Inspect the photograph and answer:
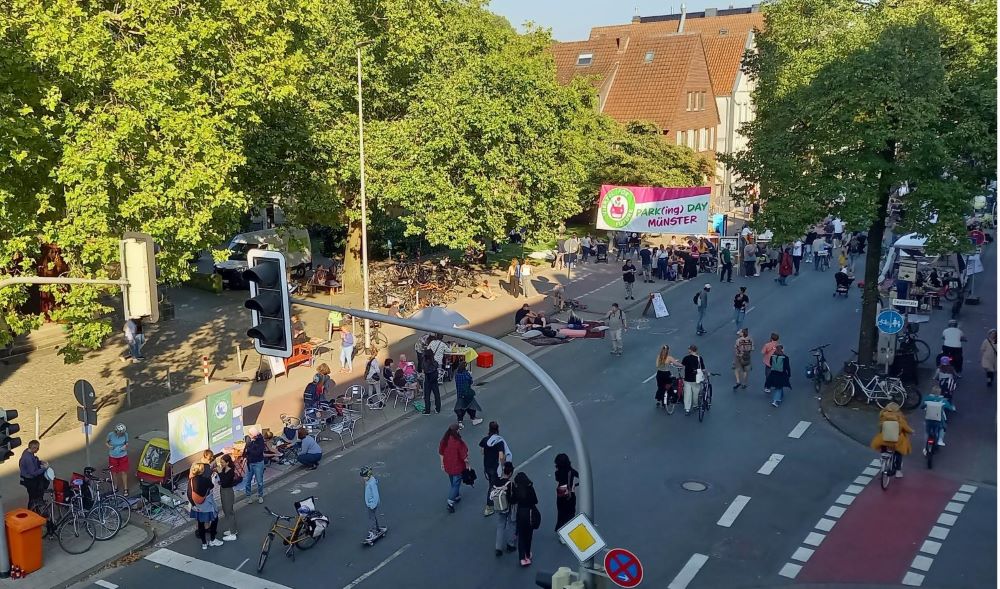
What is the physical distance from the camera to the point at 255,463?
55.9 ft

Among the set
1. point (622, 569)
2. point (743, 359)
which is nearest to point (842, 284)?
point (743, 359)

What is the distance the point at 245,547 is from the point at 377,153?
18084 millimetres

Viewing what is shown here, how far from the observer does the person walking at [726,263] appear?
3812 cm

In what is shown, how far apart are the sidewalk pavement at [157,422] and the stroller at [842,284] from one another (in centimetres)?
1197

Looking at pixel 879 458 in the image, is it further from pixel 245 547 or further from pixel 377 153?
pixel 377 153

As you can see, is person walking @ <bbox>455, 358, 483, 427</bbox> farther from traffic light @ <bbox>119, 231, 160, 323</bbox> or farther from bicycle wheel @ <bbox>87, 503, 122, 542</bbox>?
traffic light @ <bbox>119, 231, 160, 323</bbox>

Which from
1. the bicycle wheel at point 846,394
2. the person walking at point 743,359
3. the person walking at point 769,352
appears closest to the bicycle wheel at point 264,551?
the person walking at point 769,352

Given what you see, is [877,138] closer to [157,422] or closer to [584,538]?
[584,538]

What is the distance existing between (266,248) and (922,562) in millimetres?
27958

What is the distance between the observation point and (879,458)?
62.2 feet

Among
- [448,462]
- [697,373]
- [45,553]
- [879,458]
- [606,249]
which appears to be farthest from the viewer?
[606,249]

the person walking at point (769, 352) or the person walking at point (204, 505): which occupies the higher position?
the person walking at point (769, 352)

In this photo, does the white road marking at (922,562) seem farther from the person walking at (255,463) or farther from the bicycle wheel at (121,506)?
the bicycle wheel at (121,506)

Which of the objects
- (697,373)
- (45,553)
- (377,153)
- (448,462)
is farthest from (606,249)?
(45,553)
